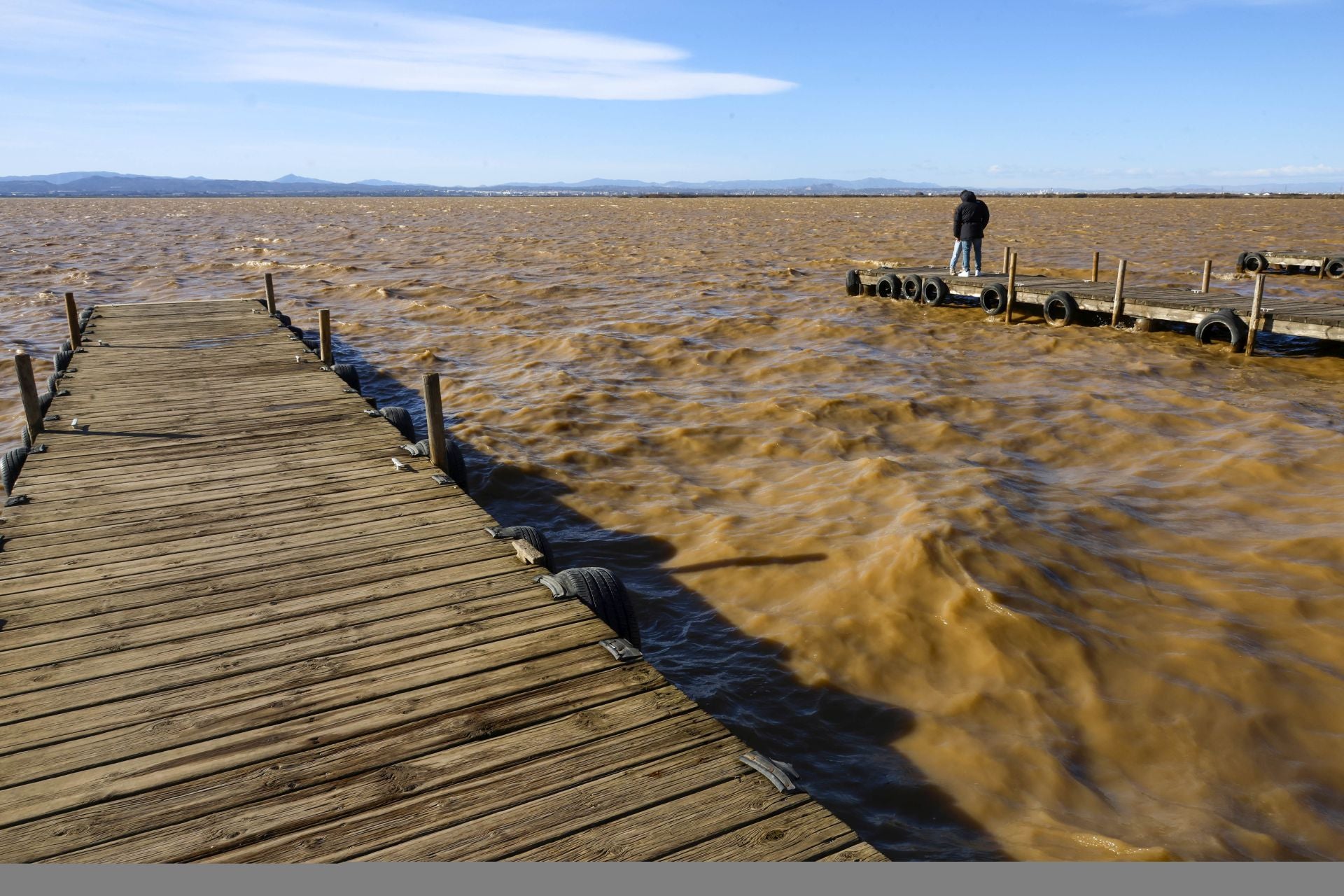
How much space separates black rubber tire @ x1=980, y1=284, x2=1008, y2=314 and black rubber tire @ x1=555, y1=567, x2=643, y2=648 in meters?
16.7

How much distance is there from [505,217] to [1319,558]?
78.1 meters

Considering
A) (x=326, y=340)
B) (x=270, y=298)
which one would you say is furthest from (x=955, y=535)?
(x=270, y=298)

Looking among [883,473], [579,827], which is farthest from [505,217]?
[579,827]

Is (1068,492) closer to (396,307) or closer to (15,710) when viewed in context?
(15,710)

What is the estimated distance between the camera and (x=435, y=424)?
8.27 metres

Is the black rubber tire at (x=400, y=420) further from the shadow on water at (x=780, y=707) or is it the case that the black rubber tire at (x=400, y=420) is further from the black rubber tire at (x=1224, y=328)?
the black rubber tire at (x=1224, y=328)

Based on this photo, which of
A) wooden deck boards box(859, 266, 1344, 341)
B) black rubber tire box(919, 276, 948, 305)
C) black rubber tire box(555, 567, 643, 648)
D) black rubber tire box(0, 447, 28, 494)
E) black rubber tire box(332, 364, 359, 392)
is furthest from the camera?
black rubber tire box(919, 276, 948, 305)

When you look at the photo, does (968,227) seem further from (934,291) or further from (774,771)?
(774,771)

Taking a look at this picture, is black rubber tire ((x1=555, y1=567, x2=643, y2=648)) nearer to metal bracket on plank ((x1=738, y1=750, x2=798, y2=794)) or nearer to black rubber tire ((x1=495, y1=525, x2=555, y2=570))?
black rubber tire ((x1=495, y1=525, x2=555, y2=570))

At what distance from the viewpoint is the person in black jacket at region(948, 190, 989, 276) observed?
66.2ft

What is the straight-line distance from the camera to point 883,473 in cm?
1015

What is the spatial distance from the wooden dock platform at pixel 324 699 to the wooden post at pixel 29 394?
1.30 meters

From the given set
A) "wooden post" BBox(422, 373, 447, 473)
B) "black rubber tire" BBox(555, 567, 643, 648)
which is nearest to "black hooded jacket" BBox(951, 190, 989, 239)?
"wooden post" BBox(422, 373, 447, 473)

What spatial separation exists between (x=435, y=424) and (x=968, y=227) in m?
16.1
